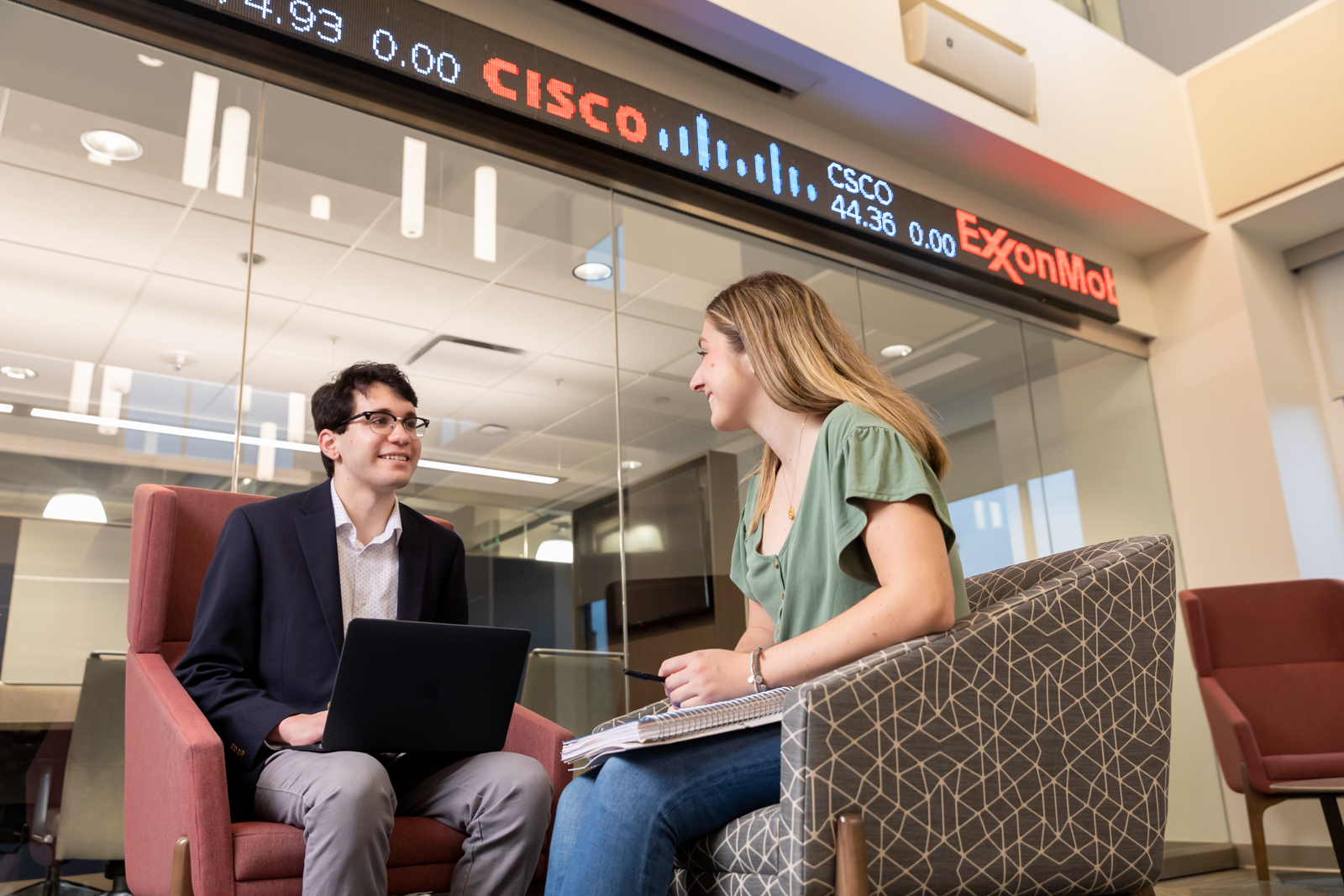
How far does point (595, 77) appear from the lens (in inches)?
125

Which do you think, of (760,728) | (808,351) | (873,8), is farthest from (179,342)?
(873,8)

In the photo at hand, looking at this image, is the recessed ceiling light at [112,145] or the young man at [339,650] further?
the recessed ceiling light at [112,145]

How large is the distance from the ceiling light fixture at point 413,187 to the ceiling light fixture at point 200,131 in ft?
1.72

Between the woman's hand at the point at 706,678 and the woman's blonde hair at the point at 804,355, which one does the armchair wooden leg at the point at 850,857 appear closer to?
the woman's hand at the point at 706,678

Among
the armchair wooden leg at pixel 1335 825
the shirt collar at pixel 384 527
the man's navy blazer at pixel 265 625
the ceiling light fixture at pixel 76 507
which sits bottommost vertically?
the armchair wooden leg at pixel 1335 825

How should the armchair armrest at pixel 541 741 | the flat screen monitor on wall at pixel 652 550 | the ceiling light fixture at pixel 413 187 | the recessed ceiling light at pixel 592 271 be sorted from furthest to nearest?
the recessed ceiling light at pixel 592 271 → the flat screen monitor on wall at pixel 652 550 → the ceiling light fixture at pixel 413 187 → the armchair armrest at pixel 541 741

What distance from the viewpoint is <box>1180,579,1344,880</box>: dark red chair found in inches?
141

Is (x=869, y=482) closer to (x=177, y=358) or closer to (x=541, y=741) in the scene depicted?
(x=541, y=741)

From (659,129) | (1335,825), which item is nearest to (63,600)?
(659,129)

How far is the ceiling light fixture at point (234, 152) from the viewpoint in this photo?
8.51ft

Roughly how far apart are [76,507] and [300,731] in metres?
1.02

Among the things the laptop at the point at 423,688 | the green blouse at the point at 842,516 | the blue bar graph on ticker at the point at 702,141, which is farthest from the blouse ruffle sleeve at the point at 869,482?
the blue bar graph on ticker at the point at 702,141

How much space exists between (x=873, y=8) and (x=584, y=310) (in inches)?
69.3

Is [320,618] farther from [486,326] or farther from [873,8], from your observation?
[873,8]
